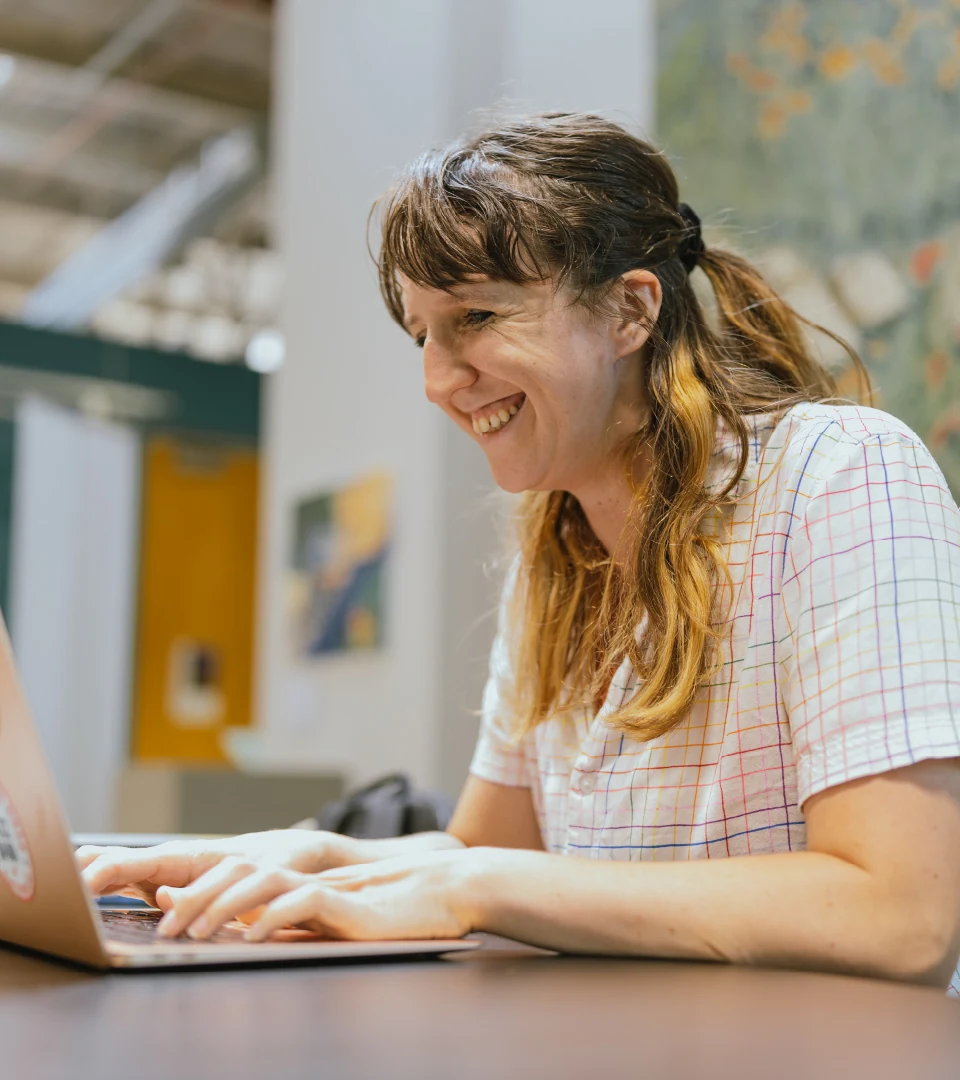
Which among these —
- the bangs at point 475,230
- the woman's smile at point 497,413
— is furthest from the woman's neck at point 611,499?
the bangs at point 475,230

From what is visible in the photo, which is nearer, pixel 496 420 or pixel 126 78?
pixel 496 420

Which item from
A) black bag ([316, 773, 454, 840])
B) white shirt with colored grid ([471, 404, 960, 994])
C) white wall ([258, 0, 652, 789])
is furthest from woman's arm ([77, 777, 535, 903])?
white wall ([258, 0, 652, 789])

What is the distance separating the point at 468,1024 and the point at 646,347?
86 cm

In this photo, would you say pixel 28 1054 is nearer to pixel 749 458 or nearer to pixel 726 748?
pixel 726 748

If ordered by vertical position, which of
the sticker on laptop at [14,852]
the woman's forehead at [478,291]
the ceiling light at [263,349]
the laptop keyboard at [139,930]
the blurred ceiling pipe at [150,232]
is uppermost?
the blurred ceiling pipe at [150,232]

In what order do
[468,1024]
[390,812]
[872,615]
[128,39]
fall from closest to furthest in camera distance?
[468,1024], [872,615], [390,812], [128,39]

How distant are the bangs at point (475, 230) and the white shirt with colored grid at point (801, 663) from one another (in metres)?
0.24

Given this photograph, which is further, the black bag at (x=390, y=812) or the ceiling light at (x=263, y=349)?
the ceiling light at (x=263, y=349)

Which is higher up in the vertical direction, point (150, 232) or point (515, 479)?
point (150, 232)

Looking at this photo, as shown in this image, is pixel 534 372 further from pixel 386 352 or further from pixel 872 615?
pixel 386 352

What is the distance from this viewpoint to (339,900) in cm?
82

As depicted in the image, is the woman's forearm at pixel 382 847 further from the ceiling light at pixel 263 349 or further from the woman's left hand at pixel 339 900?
the ceiling light at pixel 263 349

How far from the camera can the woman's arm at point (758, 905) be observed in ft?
2.76

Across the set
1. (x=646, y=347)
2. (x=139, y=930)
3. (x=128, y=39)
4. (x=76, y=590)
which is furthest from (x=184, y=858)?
(x=76, y=590)
